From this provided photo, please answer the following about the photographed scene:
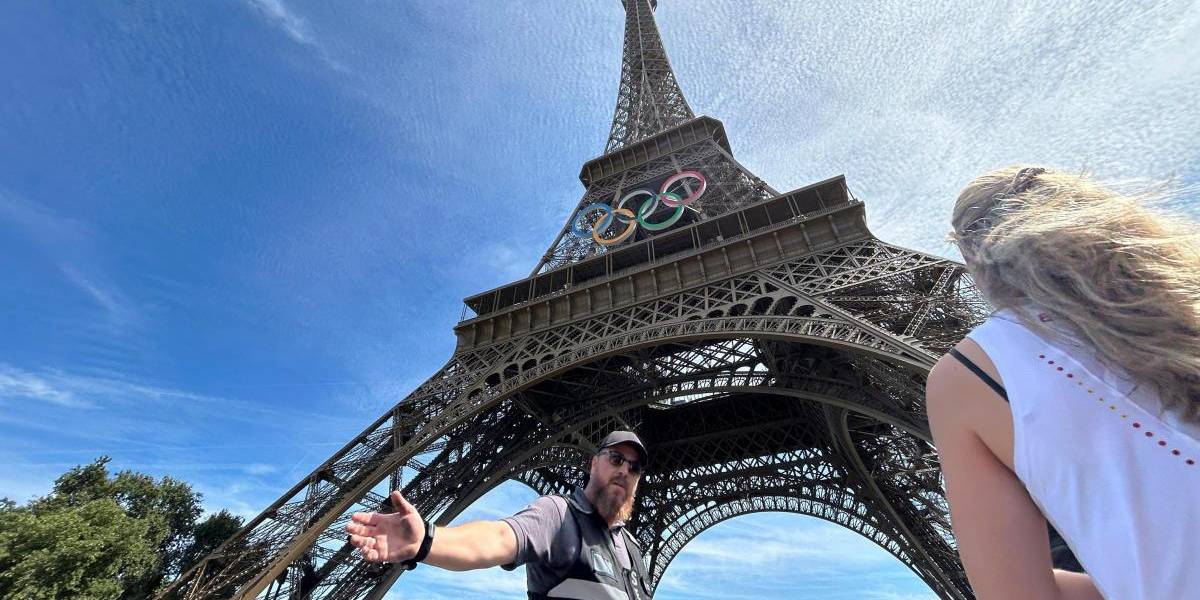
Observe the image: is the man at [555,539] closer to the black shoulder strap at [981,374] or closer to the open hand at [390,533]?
the open hand at [390,533]

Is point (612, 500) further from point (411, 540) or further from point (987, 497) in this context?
point (987, 497)

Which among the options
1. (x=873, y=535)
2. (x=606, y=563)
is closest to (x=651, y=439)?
(x=873, y=535)

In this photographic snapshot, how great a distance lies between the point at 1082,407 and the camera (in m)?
0.98

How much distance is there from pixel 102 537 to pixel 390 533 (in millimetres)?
20111

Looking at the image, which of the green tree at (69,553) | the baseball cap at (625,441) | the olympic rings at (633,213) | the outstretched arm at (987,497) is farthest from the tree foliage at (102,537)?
the outstretched arm at (987,497)

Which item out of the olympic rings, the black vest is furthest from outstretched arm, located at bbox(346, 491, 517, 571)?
the olympic rings

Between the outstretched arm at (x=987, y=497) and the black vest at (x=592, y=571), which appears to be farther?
the black vest at (x=592, y=571)

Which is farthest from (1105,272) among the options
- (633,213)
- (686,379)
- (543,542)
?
(633,213)

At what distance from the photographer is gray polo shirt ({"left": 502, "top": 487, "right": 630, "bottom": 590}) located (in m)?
1.83

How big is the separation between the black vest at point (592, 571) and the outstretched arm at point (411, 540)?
1.22ft

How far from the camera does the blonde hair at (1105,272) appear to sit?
97 cm

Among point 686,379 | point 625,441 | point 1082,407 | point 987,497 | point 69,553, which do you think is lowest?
point 987,497

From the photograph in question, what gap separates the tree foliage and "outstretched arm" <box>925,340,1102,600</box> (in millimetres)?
20971

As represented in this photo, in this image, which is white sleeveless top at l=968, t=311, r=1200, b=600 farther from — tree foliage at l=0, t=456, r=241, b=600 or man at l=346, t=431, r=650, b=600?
tree foliage at l=0, t=456, r=241, b=600
